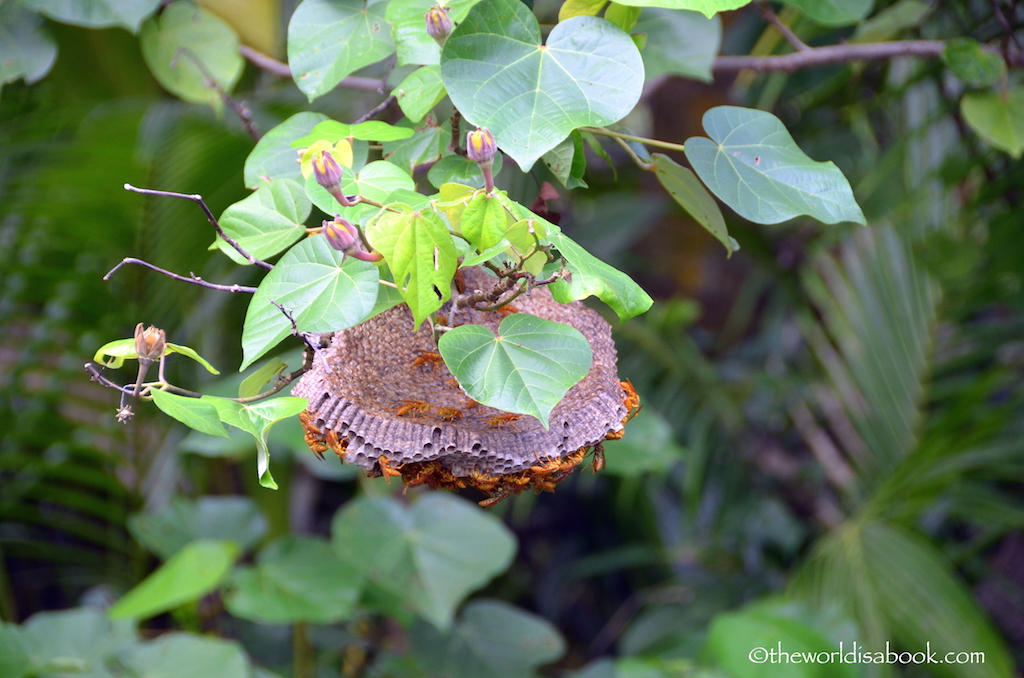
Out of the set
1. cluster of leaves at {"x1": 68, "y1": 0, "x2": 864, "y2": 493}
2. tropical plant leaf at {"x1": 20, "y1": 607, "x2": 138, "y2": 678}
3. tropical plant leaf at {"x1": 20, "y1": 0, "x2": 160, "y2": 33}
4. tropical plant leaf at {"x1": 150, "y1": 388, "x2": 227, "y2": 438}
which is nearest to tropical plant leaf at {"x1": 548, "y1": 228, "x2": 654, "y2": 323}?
cluster of leaves at {"x1": 68, "y1": 0, "x2": 864, "y2": 493}

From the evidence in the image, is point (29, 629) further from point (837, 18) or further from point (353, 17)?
point (837, 18)

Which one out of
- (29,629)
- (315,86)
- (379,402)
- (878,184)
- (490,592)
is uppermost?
(315,86)

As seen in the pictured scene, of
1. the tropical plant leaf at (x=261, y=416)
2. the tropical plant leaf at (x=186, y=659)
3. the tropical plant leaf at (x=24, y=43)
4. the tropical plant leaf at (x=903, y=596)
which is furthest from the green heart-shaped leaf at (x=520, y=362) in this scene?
the tropical plant leaf at (x=903, y=596)

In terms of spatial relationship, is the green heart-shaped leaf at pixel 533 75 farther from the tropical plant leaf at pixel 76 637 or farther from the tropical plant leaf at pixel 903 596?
the tropical plant leaf at pixel 903 596

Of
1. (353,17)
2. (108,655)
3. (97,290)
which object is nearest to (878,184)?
(353,17)

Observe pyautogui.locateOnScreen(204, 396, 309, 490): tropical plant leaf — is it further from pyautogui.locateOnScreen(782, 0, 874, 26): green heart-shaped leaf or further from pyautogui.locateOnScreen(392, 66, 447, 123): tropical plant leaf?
pyautogui.locateOnScreen(782, 0, 874, 26): green heart-shaped leaf
